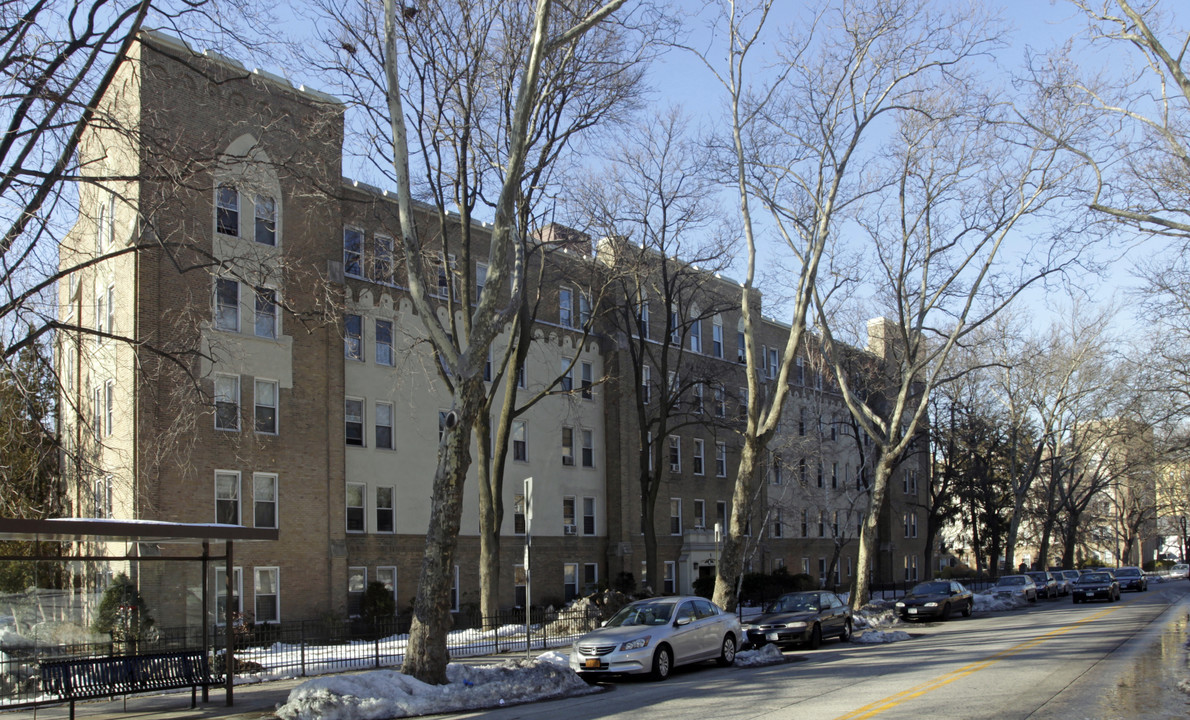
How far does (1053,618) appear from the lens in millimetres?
30734

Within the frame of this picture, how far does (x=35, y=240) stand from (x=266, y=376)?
1556 centimetres

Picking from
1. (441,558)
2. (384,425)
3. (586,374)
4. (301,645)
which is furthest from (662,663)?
(586,374)

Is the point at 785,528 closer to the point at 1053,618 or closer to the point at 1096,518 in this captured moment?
the point at 1053,618

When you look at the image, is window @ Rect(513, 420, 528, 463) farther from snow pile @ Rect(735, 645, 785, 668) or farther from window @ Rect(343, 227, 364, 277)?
snow pile @ Rect(735, 645, 785, 668)

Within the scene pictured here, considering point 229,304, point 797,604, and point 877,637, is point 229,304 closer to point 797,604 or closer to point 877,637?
point 797,604

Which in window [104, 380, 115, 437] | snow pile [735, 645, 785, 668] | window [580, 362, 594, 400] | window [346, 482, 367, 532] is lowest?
snow pile [735, 645, 785, 668]

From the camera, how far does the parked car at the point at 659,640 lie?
650 inches

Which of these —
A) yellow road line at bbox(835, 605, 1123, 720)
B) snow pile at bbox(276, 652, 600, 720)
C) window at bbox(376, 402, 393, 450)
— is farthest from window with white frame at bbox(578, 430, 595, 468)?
snow pile at bbox(276, 652, 600, 720)

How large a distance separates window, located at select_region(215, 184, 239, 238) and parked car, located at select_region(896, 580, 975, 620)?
77.9 feet

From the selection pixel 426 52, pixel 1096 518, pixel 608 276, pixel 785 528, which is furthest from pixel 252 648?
pixel 1096 518

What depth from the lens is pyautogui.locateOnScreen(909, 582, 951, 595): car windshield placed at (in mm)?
32281

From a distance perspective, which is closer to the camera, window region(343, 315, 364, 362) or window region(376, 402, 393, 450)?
window region(343, 315, 364, 362)

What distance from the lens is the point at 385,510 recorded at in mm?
32094

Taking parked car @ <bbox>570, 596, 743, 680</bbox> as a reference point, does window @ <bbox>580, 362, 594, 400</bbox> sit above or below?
above
